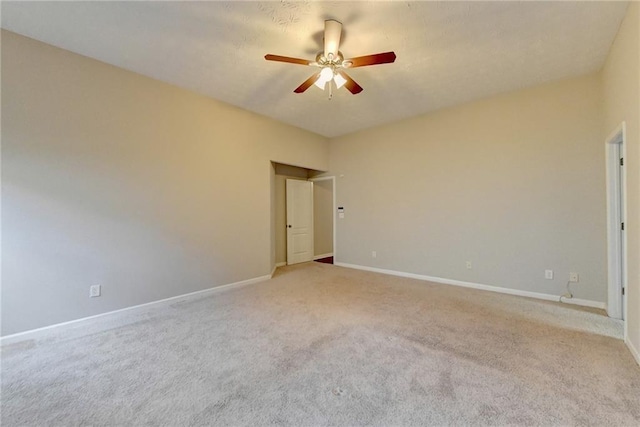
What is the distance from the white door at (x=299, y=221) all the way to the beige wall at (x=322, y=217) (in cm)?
26

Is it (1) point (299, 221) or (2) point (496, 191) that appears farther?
(1) point (299, 221)

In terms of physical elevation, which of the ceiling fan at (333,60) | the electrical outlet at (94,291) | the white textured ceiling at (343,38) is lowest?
the electrical outlet at (94,291)

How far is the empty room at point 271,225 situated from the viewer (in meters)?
1.80

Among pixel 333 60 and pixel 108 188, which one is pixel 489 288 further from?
pixel 108 188

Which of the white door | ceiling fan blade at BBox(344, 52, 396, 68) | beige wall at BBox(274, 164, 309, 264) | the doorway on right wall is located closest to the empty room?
ceiling fan blade at BBox(344, 52, 396, 68)

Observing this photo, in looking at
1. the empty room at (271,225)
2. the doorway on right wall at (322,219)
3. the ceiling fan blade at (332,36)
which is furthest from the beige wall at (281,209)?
the ceiling fan blade at (332,36)

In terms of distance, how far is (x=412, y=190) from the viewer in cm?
477

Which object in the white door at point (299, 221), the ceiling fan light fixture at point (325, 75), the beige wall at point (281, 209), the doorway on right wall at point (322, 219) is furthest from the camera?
the doorway on right wall at point (322, 219)

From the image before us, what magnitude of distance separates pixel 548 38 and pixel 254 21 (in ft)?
9.44

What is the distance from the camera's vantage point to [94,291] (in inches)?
113

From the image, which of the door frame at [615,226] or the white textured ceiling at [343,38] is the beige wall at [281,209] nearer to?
the white textured ceiling at [343,38]

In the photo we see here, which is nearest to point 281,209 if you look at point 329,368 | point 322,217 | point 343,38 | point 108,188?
point 322,217

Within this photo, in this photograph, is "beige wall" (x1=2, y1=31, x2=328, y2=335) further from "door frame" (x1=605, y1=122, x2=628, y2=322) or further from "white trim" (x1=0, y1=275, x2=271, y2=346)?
"door frame" (x1=605, y1=122, x2=628, y2=322)

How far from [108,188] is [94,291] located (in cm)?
117
